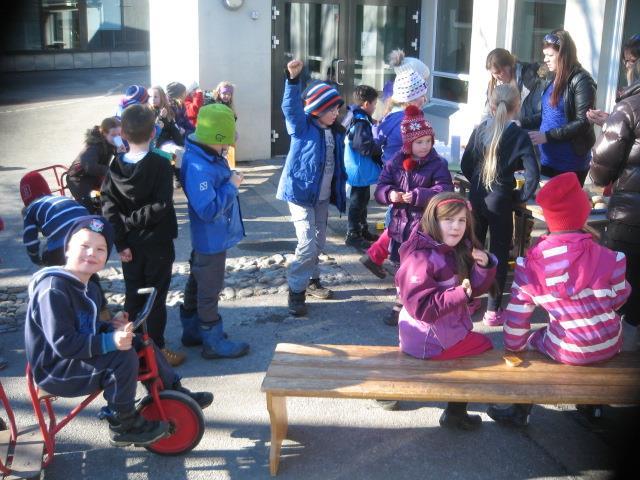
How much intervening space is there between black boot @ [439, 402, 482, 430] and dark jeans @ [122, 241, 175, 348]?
1891mm

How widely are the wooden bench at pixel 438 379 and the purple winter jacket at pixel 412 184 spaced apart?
1.59m

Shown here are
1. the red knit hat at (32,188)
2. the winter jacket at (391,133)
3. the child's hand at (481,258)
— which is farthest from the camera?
the winter jacket at (391,133)

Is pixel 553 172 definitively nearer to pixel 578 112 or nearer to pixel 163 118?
pixel 578 112

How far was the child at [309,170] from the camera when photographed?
18.4ft

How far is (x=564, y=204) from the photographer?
3779 mm

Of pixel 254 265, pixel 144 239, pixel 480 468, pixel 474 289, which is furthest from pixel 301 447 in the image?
pixel 254 265

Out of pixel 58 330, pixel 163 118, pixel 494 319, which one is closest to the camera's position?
pixel 58 330

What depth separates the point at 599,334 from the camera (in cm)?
377

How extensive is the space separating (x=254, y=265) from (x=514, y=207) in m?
2.50

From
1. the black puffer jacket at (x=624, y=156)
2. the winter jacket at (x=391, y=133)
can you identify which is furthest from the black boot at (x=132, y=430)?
the winter jacket at (x=391, y=133)

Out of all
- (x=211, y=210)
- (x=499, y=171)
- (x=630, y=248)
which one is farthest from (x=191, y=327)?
(x=630, y=248)

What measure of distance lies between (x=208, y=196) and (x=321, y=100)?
1.40 m

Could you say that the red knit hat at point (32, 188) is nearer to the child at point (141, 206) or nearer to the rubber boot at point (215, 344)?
the child at point (141, 206)

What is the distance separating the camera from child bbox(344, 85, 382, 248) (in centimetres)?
705
